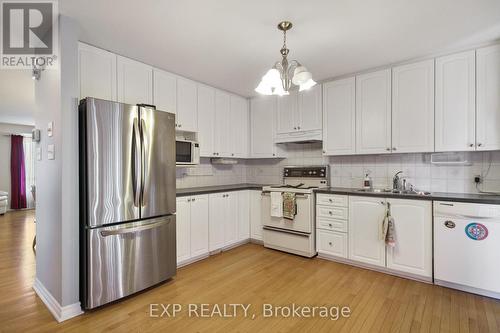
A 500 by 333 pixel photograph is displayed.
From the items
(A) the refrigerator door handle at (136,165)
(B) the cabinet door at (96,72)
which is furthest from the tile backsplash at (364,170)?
(B) the cabinet door at (96,72)

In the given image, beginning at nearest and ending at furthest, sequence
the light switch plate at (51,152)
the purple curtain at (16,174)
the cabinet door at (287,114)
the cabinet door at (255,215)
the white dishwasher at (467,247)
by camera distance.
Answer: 1. the light switch plate at (51,152)
2. the white dishwasher at (467,247)
3. the cabinet door at (287,114)
4. the cabinet door at (255,215)
5. the purple curtain at (16,174)

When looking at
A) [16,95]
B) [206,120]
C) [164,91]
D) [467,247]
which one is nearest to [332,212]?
[467,247]

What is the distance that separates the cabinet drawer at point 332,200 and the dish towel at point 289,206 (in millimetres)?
324

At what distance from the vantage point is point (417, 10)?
198cm

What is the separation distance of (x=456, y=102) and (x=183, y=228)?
11.1ft

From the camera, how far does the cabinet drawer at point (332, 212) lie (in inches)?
125


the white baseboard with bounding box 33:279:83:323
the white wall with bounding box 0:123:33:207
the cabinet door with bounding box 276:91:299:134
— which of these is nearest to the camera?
the white baseboard with bounding box 33:279:83:323

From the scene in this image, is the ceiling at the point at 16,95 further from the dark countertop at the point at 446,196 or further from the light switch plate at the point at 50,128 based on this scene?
the dark countertop at the point at 446,196

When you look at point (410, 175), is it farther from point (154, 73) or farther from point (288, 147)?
point (154, 73)

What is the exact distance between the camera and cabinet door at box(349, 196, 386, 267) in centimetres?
291

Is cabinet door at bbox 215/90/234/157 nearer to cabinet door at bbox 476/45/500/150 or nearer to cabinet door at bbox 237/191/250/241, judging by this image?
cabinet door at bbox 237/191/250/241

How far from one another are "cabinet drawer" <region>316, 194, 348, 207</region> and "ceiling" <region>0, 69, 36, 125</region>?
14.0 feet

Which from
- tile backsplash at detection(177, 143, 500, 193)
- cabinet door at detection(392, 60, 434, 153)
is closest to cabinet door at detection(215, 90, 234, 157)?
tile backsplash at detection(177, 143, 500, 193)

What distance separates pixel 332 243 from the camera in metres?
3.28
